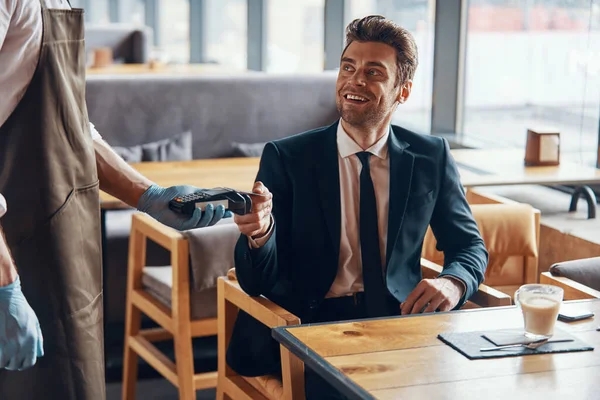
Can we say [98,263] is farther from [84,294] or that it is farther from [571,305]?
[571,305]

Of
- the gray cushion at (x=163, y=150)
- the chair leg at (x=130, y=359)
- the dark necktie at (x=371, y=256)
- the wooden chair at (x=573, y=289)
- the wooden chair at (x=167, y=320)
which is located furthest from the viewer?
the gray cushion at (x=163, y=150)

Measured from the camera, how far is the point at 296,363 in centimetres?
209

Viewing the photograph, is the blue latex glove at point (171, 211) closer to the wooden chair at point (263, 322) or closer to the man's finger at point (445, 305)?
the wooden chair at point (263, 322)

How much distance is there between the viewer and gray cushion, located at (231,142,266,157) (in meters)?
4.96

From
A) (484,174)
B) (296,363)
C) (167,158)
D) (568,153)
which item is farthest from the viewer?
(167,158)

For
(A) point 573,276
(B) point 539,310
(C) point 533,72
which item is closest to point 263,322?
(B) point 539,310

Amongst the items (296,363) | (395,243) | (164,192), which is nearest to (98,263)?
(164,192)

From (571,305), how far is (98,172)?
1.09m

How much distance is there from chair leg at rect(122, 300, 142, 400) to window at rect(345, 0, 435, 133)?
2.29 meters

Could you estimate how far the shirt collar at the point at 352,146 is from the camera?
2.39m

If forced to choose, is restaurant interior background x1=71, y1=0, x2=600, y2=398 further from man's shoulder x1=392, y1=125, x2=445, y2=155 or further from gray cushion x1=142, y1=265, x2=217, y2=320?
man's shoulder x1=392, y1=125, x2=445, y2=155

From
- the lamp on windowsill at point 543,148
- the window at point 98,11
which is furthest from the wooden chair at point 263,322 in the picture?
the window at point 98,11

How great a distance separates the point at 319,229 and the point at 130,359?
4.26ft

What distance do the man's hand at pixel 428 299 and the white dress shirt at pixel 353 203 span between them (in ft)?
0.53
